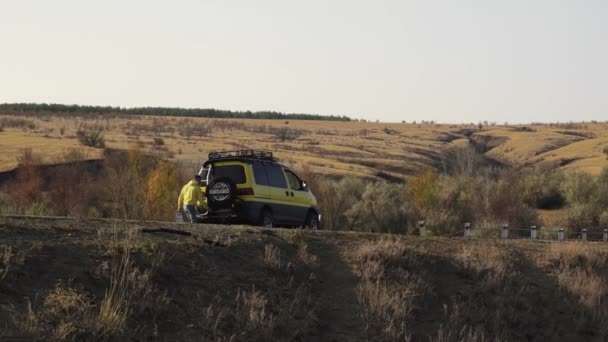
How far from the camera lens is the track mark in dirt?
14094 mm

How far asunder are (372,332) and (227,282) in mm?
2546

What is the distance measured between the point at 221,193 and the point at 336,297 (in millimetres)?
6682

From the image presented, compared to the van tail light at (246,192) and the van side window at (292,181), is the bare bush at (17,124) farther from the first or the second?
the van tail light at (246,192)

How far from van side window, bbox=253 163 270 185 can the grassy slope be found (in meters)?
3.83

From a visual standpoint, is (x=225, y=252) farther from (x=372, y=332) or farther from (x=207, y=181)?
(x=207, y=181)

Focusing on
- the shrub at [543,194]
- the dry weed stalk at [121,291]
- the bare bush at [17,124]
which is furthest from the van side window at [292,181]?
the bare bush at [17,124]

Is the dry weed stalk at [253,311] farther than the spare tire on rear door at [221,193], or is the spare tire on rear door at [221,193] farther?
the spare tire on rear door at [221,193]

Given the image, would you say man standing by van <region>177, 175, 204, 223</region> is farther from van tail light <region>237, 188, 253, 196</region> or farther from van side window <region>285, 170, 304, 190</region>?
van side window <region>285, 170, 304, 190</region>

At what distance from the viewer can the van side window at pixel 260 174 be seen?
21.6m

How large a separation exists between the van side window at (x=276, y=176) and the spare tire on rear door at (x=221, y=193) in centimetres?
147

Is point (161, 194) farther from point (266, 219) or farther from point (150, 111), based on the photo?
point (150, 111)

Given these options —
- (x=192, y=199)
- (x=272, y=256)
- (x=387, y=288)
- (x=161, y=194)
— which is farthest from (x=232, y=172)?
(x=161, y=194)

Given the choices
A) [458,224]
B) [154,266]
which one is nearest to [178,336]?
[154,266]

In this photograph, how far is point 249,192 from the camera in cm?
2125
